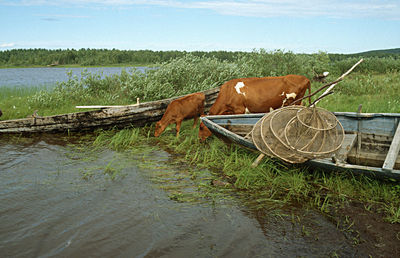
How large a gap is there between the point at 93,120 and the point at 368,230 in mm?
7823

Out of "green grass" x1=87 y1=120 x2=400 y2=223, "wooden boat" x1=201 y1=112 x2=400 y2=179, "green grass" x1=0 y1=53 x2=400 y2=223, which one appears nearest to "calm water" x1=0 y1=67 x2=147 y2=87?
"green grass" x1=0 y1=53 x2=400 y2=223

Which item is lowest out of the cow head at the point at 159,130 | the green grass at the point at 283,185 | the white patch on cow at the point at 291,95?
the green grass at the point at 283,185

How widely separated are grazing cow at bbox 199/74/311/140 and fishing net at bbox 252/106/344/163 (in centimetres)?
186

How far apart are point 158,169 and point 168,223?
231 centimetres

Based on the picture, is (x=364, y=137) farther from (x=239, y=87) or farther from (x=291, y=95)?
(x=239, y=87)

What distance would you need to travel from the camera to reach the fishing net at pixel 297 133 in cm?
581

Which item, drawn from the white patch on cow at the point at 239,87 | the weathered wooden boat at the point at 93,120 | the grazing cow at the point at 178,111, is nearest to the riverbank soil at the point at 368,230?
the white patch on cow at the point at 239,87

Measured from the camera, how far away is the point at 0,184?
6227 millimetres

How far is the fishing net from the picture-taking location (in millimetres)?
5806

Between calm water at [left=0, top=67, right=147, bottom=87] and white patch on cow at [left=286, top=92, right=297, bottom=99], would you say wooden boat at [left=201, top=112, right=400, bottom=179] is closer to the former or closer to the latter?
white patch on cow at [left=286, top=92, right=297, bottom=99]

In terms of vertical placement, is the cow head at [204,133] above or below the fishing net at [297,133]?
below

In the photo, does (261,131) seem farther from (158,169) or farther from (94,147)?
(94,147)

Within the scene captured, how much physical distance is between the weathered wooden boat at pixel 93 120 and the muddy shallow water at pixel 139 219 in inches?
107

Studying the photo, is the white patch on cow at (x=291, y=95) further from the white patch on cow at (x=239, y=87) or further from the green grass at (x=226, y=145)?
the green grass at (x=226, y=145)
